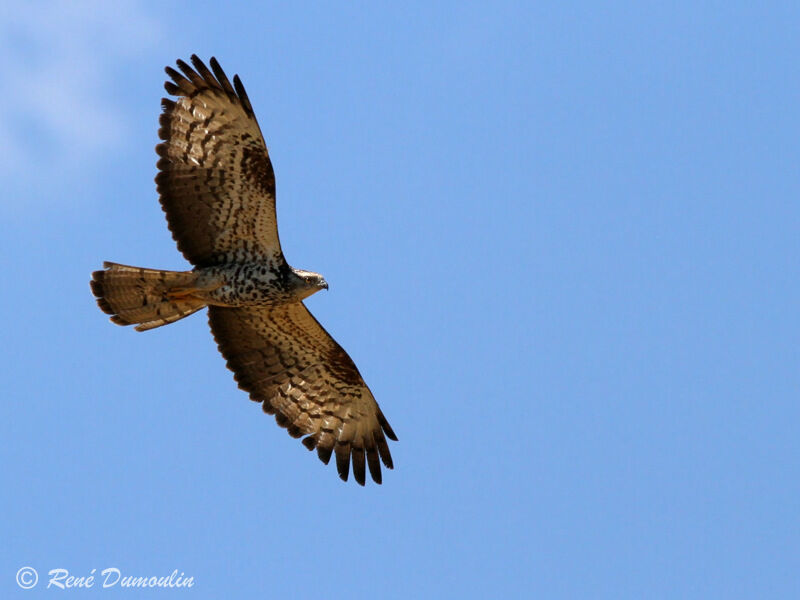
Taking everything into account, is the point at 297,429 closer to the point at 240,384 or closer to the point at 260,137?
the point at 240,384

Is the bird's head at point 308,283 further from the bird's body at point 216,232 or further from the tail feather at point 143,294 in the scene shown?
the tail feather at point 143,294

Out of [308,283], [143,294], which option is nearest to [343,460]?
[308,283]

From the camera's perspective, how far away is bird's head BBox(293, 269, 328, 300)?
1562cm

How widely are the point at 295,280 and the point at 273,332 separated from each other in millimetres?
1326

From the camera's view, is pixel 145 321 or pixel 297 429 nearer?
pixel 145 321

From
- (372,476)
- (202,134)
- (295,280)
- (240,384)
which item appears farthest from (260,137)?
(372,476)

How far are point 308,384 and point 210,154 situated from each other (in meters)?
3.26

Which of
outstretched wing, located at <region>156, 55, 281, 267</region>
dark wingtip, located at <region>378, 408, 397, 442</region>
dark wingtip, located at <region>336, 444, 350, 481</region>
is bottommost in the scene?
dark wingtip, located at <region>336, 444, 350, 481</region>

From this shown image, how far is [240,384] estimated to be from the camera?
16859 mm

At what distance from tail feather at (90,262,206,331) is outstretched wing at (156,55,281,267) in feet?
2.05

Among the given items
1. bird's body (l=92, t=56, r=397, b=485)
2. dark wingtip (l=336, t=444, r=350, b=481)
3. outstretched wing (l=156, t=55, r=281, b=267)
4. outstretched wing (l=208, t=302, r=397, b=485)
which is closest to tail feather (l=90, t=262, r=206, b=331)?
bird's body (l=92, t=56, r=397, b=485)

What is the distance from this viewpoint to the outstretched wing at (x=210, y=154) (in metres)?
15.2

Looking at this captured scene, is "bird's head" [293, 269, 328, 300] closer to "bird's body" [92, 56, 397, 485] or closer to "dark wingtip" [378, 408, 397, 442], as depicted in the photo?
"bird's body" [92, 56, 397, 485]

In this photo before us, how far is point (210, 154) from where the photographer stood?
1529 centimetres
